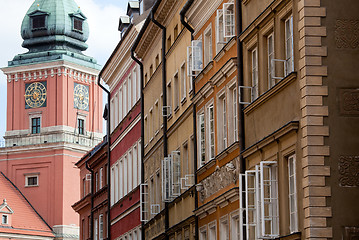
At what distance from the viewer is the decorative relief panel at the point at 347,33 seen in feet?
60.0

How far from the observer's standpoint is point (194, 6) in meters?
28.7

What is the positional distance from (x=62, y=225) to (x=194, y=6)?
2643 inches

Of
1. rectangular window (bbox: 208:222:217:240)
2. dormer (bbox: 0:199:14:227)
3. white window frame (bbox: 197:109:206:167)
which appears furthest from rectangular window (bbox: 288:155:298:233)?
dormer (bbox: 0:199:14:227)

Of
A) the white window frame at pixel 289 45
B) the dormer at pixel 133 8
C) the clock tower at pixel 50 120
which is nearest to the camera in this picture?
the white window frame at pixel 289 45

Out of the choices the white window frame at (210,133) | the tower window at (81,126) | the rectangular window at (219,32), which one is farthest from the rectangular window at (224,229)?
the tower window at (81,126)

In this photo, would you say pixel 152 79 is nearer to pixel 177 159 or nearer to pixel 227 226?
pixel 177 159

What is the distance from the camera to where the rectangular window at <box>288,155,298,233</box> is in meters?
18.7

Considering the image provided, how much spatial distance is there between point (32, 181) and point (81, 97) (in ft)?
31.6

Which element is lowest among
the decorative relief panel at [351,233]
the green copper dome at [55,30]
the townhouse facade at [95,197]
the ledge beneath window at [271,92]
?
the decorative relief panel at [351,233]

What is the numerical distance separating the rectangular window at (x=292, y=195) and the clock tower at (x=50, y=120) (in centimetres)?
7558

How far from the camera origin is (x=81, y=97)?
328ft

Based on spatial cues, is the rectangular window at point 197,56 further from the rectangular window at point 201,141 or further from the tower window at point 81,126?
the tower window at point 81,126

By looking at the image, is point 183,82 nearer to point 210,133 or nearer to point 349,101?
point 210,133

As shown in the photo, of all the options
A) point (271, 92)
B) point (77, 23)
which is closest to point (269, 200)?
point (271, 92)
